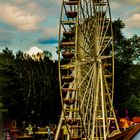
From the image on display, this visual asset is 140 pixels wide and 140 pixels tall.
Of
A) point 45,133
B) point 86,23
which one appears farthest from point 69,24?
point 45,133

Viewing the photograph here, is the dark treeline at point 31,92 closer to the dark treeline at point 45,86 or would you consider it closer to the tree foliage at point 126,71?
the dark treeline at point 45,86

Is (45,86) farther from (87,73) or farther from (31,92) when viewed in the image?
(87,73)

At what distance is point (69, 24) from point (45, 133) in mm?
26517

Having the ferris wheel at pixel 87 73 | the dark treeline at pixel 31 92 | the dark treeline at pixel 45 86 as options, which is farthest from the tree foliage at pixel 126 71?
the ferris wheel at pixel 87 73

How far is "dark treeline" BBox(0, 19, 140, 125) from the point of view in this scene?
59969 mm

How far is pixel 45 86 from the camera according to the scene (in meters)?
61.8

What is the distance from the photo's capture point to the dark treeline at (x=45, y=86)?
197 feet

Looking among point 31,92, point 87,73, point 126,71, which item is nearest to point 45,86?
point 31,92

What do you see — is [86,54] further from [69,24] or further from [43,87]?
[43,87]

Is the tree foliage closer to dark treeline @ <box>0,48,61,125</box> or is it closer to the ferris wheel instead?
dark treeline @ <box>0,48,61,125</box>

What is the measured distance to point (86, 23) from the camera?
29266mm

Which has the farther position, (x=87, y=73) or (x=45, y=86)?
(x=45, y=86)

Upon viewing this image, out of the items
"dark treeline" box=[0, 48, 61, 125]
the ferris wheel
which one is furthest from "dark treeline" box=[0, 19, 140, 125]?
the ferris wheel

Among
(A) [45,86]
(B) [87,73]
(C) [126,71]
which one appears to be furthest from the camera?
(C) [126,71]
